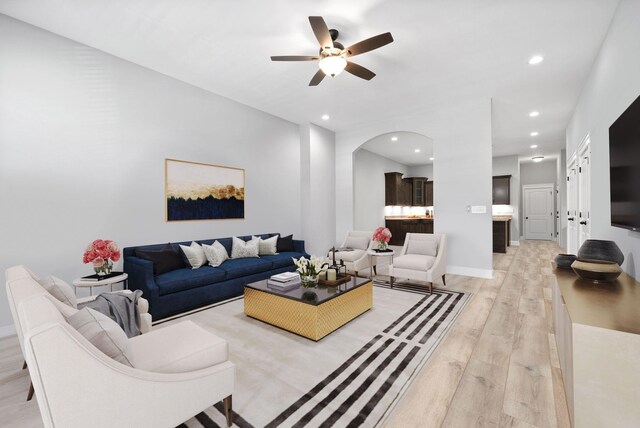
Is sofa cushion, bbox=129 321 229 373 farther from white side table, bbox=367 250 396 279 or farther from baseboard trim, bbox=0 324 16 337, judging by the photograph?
white side table, bbox=367 250 396 279

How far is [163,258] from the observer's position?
11.8ft

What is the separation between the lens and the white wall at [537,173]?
1034 cm

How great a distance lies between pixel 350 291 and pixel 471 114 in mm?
4092

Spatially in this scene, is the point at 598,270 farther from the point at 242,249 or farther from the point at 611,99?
the point at 242,249

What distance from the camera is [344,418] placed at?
168cm

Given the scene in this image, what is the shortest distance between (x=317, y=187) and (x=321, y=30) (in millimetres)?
3918

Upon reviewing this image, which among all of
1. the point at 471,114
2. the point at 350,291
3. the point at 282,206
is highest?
the point at 471,114

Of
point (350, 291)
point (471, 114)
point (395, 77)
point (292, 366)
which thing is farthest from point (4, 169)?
point (471, 114)

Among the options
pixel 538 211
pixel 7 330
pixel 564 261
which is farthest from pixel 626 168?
pixel 538 211

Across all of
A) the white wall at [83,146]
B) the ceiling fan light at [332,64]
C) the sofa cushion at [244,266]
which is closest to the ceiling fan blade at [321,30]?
the ceiling fan light at [332,64]

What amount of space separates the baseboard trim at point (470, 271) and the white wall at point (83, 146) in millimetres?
4225

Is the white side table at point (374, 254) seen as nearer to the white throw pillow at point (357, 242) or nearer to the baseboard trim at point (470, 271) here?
the white throw pillow at point (357, 242)

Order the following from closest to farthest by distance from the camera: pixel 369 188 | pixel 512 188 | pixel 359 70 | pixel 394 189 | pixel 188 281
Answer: pixel 359 70 < pixel 188 281 < pixel 369 188 < pixel 512 188 < pixel 394 189

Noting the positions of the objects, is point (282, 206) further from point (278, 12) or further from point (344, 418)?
point (344, 418)
